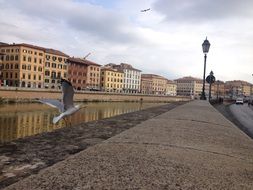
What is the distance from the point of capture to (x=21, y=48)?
101 metres

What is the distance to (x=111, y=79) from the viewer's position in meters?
151

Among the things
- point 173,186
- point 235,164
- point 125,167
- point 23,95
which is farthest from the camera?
point 23,95

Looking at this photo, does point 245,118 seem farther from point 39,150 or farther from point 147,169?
point 147,169

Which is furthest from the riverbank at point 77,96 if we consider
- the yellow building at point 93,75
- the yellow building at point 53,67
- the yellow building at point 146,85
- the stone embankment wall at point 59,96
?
the yellow building at point 146,85

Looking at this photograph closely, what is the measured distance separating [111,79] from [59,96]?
242 ft

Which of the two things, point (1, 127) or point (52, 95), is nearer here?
point (1, 127)

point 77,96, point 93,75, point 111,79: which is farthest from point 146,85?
point 77,96

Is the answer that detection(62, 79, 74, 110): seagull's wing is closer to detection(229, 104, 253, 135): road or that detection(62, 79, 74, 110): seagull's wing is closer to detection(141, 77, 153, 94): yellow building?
detection(229, 104, 253, 135): road

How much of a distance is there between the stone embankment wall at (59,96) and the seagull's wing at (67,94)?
52.7m

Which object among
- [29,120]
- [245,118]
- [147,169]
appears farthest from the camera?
[29,120]

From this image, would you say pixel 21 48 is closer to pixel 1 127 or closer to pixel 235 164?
pixel 1 127

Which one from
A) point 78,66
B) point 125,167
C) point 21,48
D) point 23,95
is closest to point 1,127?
point 125,167

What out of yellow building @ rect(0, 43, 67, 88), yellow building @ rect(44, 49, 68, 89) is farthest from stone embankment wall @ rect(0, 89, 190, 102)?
yellow building @ rect(0, 43, 67, 88)

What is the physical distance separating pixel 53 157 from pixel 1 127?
26849 mm
